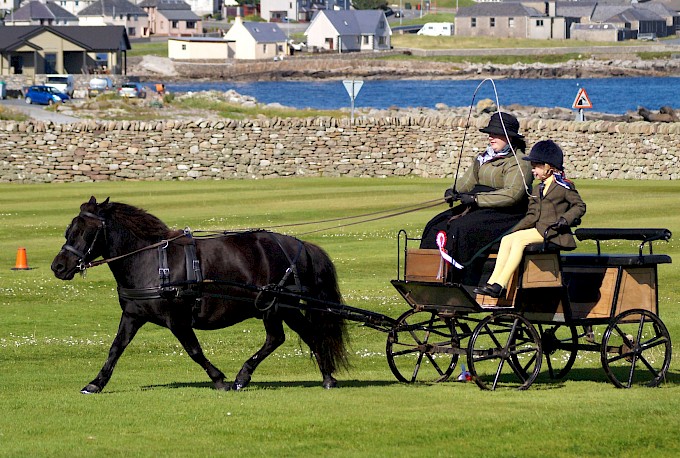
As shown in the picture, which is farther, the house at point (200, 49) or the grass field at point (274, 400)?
the house at point (200, 49)

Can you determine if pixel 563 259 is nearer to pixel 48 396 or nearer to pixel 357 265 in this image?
pixel 48 396

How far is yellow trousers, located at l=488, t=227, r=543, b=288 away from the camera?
1155cm

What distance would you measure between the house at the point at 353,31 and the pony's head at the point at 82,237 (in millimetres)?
178758

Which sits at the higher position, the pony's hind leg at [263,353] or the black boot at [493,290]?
the black boot at [493,290]

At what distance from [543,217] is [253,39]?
17262 centimetres

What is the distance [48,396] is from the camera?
11.8 m

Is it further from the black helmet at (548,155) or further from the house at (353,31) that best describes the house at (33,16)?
the black helmet at (548,155)

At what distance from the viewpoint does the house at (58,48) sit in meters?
122

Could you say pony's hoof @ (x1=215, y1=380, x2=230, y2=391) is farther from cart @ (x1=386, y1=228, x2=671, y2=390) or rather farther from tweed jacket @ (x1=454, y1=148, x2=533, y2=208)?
tweed jacket @ (x1=454, y1=148, x2=533, y2=208)

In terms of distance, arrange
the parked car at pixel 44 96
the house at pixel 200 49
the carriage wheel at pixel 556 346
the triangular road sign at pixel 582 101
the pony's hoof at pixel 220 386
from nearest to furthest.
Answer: the pony's hoof at pixel 220 386
the carriage wheel at pixel 556 346
the triangular road sign at pixel 582 101
the parked car at pixel 44 96
the house at pixel 200 49

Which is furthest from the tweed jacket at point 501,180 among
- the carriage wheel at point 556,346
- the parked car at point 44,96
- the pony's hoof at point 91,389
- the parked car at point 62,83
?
the parked car at point 62,83

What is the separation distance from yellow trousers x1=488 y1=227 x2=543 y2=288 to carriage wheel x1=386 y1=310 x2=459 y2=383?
0.95 metres

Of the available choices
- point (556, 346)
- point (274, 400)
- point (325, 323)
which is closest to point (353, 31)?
point (556, 346)

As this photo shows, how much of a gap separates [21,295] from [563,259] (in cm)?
1109
